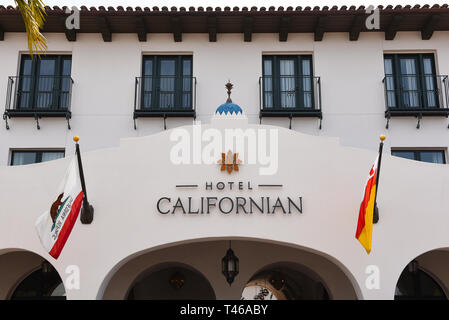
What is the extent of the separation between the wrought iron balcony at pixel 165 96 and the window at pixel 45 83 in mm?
2029

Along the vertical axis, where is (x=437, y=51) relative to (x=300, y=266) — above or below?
above

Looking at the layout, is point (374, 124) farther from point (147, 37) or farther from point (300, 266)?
point (147, 37)

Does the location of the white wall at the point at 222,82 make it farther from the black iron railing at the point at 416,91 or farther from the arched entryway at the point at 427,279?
the arched entryway at the point at 427,279

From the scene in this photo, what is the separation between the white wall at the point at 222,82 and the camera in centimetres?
1374

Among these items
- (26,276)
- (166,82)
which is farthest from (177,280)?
(166,82)

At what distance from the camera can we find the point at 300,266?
13.5m

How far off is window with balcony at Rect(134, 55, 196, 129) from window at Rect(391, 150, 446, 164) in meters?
5.80

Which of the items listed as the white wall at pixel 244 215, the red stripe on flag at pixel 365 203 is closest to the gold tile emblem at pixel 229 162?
the white wall at pixel 244 215

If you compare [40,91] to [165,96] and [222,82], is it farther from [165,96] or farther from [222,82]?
[222,82]

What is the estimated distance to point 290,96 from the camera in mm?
14047

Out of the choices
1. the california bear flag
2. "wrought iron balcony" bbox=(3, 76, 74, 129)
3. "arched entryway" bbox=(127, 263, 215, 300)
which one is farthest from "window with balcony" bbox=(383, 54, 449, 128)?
"wrought iron balcony" bbox=(3, 76, 74, 129)
